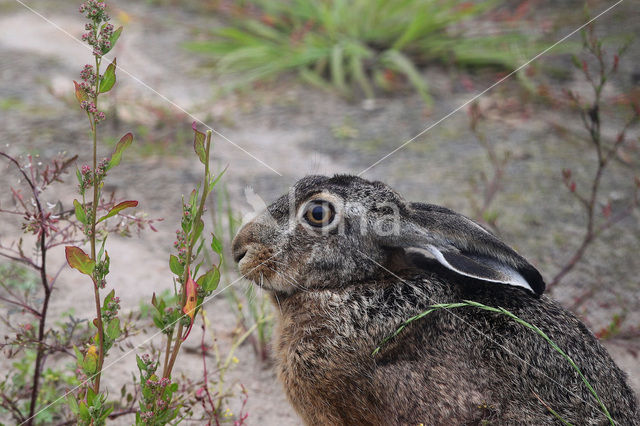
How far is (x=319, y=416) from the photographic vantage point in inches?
128

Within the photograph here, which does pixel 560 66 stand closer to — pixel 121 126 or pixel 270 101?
pixel 270 101

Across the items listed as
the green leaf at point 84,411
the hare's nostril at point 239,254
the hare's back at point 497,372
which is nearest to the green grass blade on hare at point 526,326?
the hare's back at point 497,372

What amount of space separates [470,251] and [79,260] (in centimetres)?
169

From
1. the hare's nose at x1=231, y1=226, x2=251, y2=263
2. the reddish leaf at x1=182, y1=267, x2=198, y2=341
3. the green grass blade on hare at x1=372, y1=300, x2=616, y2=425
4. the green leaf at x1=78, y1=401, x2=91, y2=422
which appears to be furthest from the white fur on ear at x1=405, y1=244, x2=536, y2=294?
the green leaf at x1=78, y1=401, x2=91, y2=422

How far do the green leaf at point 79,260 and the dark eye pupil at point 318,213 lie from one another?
1.25 metres

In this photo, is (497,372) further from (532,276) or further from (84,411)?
(84,411)

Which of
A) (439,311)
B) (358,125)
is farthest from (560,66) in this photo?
(439,311)

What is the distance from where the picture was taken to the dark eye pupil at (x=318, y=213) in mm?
3518

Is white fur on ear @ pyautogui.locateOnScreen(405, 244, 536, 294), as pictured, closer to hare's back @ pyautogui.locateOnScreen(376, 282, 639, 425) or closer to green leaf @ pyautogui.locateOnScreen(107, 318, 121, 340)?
hare's back @ pyautogui.locateOnScreen(376, 282, 639, 425)

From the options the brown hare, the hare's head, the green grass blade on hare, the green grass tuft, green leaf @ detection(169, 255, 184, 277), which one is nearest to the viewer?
green leaf @ detection(169, 255, 184, 277)

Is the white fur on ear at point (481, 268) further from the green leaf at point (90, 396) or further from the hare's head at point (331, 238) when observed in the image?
the green leaf at point (90, 396)

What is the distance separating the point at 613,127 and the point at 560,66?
1.52 meters

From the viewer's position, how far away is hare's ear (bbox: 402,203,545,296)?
300cm

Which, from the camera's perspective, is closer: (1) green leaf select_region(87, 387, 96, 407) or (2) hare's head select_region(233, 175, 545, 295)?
(1) green leaf select_region(87, 387, 96, 407)
